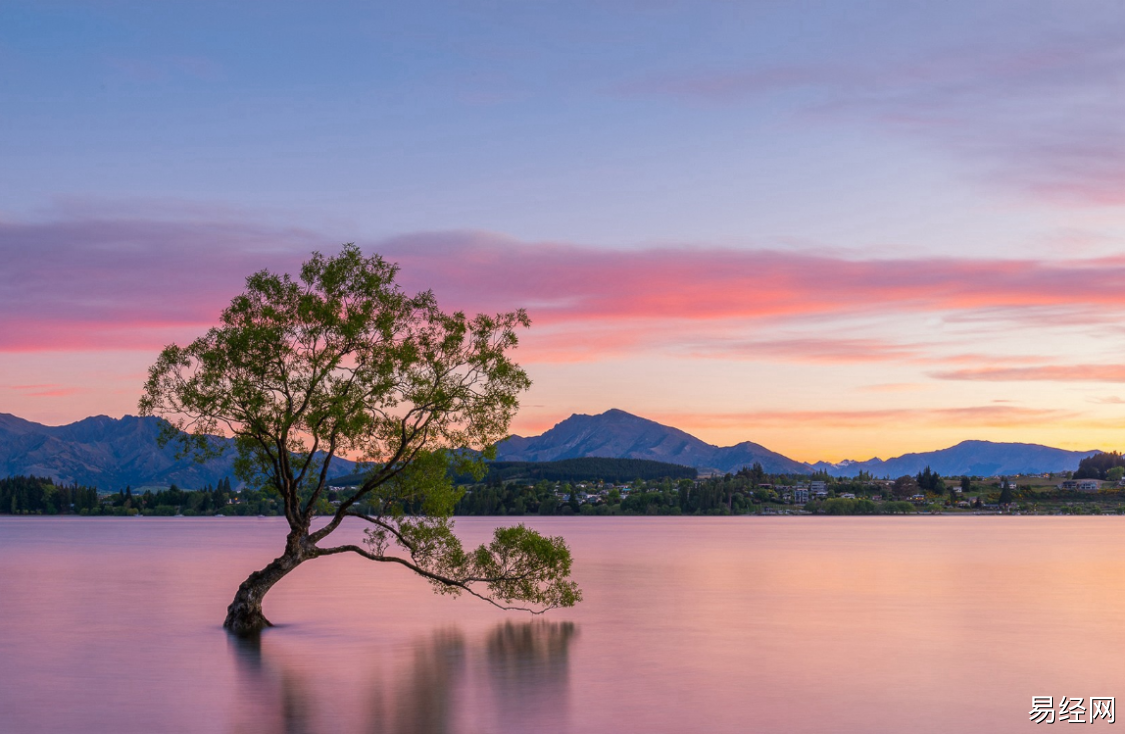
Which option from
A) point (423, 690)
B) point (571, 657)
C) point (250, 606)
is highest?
point (250, 606)

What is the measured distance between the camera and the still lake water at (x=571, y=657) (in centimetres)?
3372

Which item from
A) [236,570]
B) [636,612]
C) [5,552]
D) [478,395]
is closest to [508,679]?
[478,395]

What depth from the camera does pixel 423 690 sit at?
124ft

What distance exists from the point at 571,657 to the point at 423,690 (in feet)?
29.8

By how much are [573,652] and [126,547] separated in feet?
459

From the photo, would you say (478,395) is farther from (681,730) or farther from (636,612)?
(636,612)

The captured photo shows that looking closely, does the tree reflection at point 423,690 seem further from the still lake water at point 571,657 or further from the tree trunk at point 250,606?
the tree trunk at point 250,606

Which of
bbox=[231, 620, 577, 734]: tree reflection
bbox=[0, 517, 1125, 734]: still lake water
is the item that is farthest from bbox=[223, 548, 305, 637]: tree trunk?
bbox=[231, 620, 577, 734]: tree reflection

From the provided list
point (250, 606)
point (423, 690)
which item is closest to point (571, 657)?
point (423, 690)

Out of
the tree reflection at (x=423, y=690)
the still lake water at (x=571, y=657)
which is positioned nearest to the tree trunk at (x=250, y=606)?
the still lake water at (x=571, y=657)

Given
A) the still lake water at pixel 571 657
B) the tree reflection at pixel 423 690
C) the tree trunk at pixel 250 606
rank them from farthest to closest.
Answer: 1. the tree trunk at pixel 250 606
2. the still lake water at pixel 571 657
3. the tree reflection at pixel 423 690

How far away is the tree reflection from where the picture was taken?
3222 centimetres

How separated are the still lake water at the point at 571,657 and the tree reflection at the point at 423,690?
127 mm

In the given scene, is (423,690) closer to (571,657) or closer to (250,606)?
(571,657)
